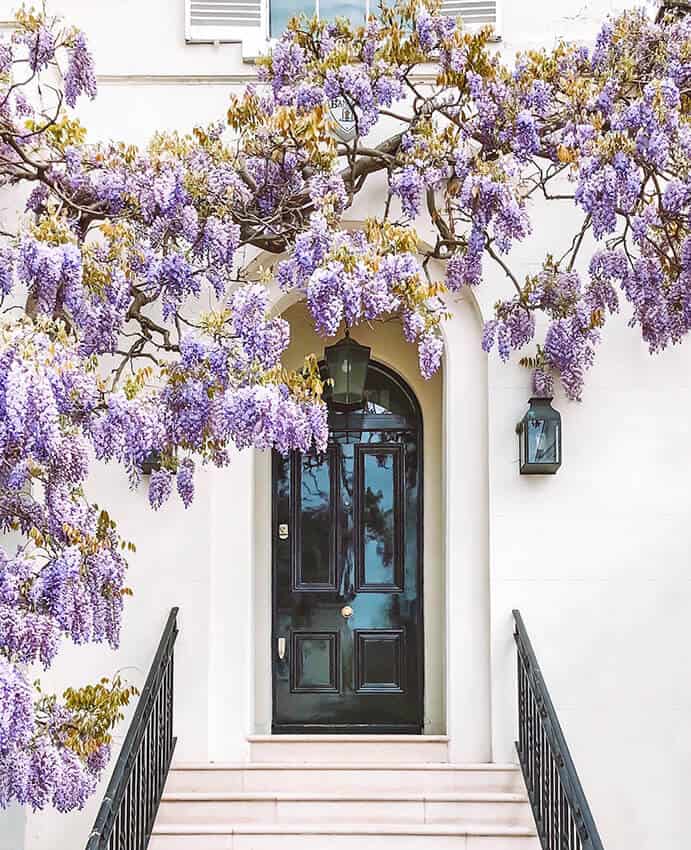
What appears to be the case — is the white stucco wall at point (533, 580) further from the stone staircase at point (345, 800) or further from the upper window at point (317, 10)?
the upper window at point (317, 10)

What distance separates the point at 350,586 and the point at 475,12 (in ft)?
11.0

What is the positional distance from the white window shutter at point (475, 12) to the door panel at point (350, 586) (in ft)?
7.76

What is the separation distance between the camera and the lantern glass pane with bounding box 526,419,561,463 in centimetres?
638

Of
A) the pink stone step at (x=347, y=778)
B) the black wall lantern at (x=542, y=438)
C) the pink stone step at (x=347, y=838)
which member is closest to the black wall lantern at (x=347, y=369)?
the black wall lantern at (x=542, y=438)

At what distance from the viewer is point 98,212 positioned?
5875mm

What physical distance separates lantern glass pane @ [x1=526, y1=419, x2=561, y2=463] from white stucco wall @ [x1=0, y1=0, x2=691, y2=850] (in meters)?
0.21

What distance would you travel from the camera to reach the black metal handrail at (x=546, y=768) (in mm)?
4754

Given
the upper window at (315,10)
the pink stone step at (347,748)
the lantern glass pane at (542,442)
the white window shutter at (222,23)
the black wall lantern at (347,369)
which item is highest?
the upper window at (315,10)

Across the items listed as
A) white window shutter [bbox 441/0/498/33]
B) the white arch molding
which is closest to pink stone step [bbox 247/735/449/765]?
the white arch molding

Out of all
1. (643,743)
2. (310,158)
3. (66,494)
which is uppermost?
(310,158)

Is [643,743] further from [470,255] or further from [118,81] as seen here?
[118,81]

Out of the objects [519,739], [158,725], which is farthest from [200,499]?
[519,739]

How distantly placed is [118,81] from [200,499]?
7.72 ft

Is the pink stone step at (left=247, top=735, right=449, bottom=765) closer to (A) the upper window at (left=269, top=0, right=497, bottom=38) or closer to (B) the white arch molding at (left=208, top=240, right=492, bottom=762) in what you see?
(B) the white arch molding at (left=208, top=240, right=492, bottom=762)
